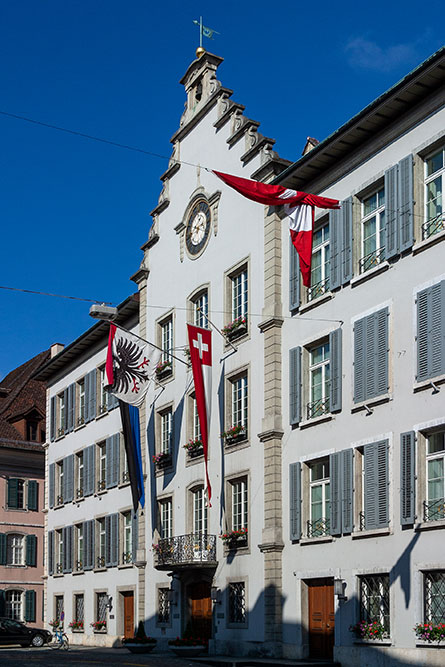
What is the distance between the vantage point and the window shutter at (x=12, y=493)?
55.6 meters

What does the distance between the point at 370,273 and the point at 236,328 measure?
725 centimetres

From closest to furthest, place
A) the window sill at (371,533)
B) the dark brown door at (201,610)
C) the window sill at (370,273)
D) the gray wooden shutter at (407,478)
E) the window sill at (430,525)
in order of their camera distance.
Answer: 1. the window sill at (430,525)
2. the gray wooden shutter at (407,478)
3. the window sill at (371,533)
4. the window sill at (370,273)
5. the dark brown door at (201,610)

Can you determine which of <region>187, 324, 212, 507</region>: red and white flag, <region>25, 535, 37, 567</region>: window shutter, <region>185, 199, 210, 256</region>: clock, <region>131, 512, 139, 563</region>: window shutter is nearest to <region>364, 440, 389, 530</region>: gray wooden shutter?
<region>187, 324, 212, 507</region>: red and white flag

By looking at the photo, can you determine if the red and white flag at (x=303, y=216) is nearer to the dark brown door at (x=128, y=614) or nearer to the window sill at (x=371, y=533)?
the window sill at (x=371, y=533)

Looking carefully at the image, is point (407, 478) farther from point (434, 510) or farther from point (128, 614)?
point (128, 614)

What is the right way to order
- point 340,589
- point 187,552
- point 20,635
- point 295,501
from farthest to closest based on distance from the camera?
1. point 20,635
2. point 187,552
3. point 295,501
4. point 340,589

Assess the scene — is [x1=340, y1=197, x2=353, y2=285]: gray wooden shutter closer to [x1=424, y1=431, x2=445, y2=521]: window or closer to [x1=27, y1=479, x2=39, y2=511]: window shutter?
[x1=424, y1=431, x2=445, y2=521]: window

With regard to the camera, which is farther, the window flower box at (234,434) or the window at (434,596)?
the window flower box at (234,434)

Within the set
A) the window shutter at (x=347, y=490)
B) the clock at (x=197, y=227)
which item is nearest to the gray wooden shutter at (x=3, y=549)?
the clock at (x=197, y=227)

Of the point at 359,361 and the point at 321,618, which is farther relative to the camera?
the point at 321,618

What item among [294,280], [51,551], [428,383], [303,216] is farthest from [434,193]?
[51,551]

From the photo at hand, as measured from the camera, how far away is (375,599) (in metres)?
25.0

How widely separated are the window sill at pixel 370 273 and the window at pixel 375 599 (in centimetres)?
722

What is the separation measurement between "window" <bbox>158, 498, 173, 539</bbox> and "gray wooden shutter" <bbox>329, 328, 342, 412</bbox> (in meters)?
11.2
